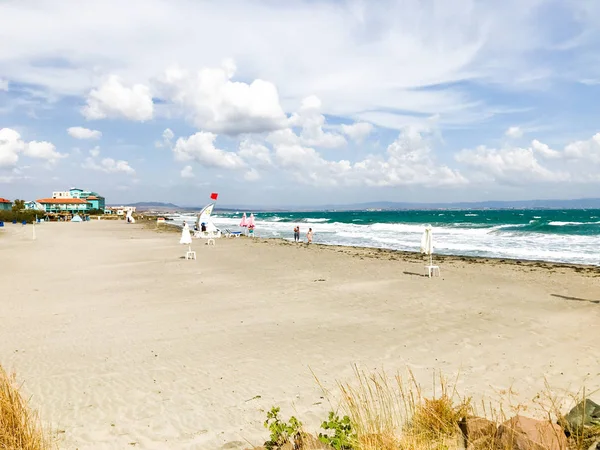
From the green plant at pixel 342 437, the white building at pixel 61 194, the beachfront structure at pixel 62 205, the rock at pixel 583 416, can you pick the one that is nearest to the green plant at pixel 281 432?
the green plant at pixel 342 437

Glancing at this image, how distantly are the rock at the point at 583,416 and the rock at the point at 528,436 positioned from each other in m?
0.30

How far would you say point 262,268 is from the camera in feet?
58.2

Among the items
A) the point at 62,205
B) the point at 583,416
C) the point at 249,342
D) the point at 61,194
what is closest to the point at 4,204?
the point at 62,205

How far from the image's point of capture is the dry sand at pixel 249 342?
5168 millimetres

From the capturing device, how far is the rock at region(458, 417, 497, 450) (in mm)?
3750

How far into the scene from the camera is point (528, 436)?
11.5ft

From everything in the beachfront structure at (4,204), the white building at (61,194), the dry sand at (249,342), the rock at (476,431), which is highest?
the white building at (61,194)

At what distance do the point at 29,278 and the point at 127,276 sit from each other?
3246 mm

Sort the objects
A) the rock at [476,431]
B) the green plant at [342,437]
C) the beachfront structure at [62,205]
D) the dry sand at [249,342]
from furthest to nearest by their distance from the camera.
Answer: the beachfront structure at [62,205] → the dry sand at [249,342] → the rock at [476,431] → the green plant at [342,437]

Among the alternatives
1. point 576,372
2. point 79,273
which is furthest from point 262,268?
point 576,372

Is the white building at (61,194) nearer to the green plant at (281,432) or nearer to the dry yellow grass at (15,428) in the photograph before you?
the dry yellow grass at (15,428)

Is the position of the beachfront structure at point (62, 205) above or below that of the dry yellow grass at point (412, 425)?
above

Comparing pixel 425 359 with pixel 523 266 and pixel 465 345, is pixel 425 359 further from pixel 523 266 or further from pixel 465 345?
pixel 523 266

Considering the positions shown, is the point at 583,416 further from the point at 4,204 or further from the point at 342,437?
the point at 4,204
